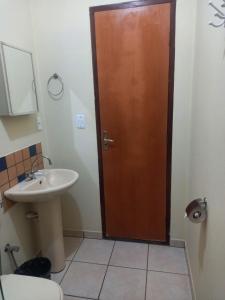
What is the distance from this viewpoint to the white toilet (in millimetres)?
1158

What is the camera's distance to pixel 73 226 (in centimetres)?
238

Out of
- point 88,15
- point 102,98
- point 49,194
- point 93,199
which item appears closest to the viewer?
point 49,194

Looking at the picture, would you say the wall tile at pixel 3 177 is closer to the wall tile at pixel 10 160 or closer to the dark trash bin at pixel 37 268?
the wall tile at pixel 10 160

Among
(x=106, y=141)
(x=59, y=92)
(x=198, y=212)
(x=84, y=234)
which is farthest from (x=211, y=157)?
(x=84, y=234)

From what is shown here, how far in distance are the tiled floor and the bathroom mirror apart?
137 centimetres

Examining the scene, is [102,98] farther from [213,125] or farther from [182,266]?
[182,266]

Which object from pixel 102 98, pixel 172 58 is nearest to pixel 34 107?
pixel 102 98

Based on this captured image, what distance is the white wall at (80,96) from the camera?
71.7 inches

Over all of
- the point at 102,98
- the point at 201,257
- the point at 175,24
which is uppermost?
the point at 175,24

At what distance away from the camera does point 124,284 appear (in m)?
1.75

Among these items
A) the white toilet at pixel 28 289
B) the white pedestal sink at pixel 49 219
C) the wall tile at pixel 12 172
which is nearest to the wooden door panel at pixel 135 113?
the white pedestal sink at pixel 49 219

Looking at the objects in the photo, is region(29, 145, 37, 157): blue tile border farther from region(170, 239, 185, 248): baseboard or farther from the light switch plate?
region(170, 239, 185, 248): baseboard

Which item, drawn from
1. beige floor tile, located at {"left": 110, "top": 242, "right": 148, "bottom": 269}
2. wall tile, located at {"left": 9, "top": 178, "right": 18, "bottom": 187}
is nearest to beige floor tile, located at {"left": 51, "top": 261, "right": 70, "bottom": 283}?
beige floor tile, located at {"left": 110, "top": 242, "right": 148, "bottom": 269}

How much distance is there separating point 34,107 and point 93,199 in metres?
1.04
